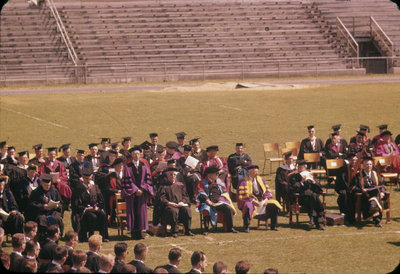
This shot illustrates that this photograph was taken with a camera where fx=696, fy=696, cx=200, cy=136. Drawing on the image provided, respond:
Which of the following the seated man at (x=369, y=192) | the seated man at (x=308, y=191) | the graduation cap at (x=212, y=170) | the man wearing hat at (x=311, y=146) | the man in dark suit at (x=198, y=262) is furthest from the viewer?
the man wearing hat at (x=311, y=146)

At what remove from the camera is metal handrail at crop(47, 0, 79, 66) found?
151 feet

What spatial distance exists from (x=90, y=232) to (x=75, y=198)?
78 cm

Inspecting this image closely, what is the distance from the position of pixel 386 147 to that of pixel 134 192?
852 centimetres

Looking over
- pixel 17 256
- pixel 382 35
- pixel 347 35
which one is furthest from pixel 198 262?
pixel 382 35

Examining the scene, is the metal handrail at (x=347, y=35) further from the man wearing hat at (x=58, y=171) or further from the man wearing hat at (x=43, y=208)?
the man wearing hat at (x=43, y=208)

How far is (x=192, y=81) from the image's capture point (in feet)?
148

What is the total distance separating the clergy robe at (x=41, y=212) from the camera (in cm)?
1406

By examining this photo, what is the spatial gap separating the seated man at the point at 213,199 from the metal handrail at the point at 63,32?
3063 centimetres

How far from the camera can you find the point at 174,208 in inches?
587

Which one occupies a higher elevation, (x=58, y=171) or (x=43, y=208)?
(x=58, y=171)

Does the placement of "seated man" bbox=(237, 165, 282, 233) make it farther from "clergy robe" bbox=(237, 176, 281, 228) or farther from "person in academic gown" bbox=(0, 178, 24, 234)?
"person in academic gown" bbox=(0, 178, 24, 234)

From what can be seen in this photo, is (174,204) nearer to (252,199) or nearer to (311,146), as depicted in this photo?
(252,199)

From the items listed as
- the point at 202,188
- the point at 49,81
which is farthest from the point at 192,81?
the point at 202,188

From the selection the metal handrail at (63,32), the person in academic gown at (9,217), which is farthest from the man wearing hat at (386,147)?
the metal handrail at (63,32)
